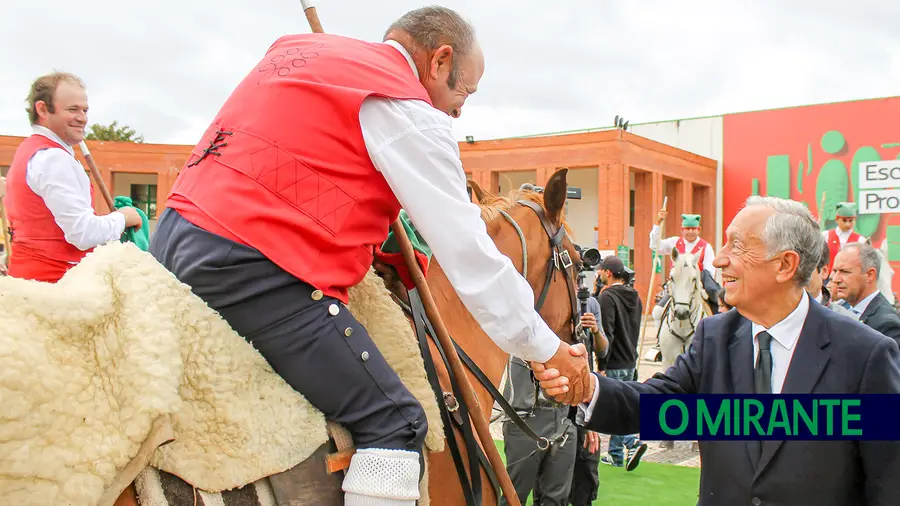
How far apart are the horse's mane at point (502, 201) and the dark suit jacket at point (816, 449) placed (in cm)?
126

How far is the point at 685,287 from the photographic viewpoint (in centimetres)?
885

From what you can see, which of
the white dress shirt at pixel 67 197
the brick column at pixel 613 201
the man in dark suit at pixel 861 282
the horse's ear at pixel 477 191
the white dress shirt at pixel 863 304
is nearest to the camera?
the white dress shirt at pixel 67 197

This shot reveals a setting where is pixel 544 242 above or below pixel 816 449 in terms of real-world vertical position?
above

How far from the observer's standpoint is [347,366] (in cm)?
194

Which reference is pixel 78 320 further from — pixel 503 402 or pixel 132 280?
pixel 503 402

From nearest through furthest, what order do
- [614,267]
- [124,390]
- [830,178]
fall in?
1. [124,390]
2. [614,267]
3. [830,178]

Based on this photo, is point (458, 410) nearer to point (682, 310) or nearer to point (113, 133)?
point (682, 310)

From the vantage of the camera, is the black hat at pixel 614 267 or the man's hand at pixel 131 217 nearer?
the man's hand at pixel 131 217

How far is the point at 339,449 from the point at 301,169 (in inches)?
32.8

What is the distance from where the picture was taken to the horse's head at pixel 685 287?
8.70m

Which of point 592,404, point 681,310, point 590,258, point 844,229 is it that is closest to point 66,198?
point 592,404

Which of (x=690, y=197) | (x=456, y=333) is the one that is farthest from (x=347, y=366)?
(x=690, y=197)

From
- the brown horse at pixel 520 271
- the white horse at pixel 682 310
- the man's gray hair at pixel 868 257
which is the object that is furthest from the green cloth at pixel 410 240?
the white horse at pixel 682 310

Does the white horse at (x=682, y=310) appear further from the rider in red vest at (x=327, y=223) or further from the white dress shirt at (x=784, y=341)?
the rider in red vest at (x=327, y=223)
